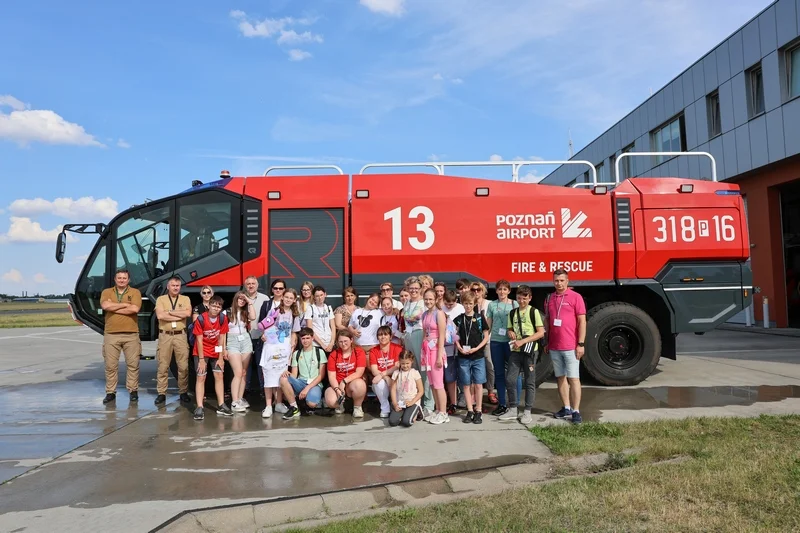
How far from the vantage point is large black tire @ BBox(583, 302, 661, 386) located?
323 inches

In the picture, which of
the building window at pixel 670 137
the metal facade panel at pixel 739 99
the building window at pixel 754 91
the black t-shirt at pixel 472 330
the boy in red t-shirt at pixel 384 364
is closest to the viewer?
the black t-shirt at pixel 472 330

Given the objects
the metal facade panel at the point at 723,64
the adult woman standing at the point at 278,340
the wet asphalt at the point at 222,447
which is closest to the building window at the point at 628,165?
the metal facade panel at the point at 723,64

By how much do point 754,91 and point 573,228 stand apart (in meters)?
12.6

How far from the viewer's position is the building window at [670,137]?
20.3 m

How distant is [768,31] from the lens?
15.7 metres

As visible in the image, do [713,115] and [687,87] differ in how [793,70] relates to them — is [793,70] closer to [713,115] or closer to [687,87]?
[713,115]

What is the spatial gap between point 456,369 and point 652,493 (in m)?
2.99

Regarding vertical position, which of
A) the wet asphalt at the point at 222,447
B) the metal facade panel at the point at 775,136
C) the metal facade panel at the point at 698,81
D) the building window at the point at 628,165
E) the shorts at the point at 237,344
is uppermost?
the metal facade panel at the point at 698,81

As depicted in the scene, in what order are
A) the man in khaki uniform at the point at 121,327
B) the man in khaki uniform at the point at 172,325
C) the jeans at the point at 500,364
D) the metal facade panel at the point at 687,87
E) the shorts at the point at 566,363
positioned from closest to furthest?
the shorts at the point at 566,363 → the jeans at the point at 500,364 → the man in khaki uniform at the point at 172,325 → the man in khaki uniform at the point at 121,327 → the metal facade panel at the point at 687,87

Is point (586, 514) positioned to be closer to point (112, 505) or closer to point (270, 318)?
point (112, 505)

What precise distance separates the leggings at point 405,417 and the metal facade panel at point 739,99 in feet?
52.1

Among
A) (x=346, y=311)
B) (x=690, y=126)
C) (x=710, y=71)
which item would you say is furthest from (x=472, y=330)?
(x=690, y=126)

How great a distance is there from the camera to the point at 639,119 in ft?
75.3

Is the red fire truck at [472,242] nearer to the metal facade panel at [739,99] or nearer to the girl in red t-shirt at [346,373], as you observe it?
the girl in red t-shirt at [346,373]
